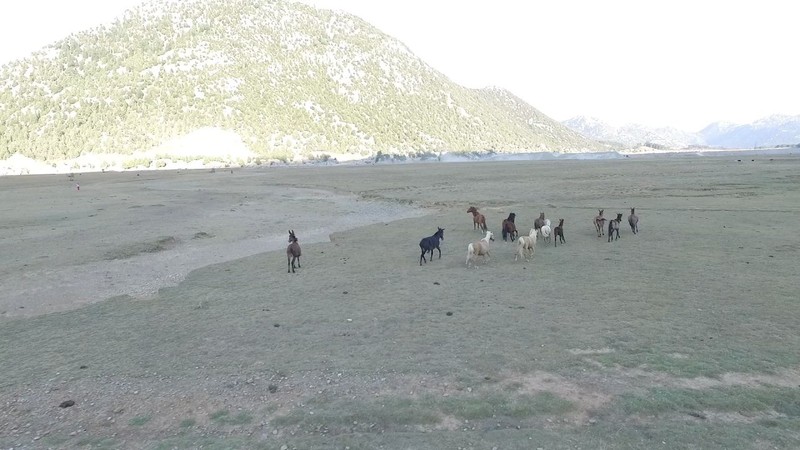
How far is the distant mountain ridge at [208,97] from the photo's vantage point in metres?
134

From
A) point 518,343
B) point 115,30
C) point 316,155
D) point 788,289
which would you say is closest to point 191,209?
point 518,343

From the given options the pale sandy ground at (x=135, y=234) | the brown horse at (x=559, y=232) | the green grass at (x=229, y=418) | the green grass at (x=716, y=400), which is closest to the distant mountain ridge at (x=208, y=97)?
the pale sandy ground at (x=135, y=234)

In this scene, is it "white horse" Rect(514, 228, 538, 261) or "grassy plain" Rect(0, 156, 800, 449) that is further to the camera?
"white horse" Rect(514, 228, 538, 261)

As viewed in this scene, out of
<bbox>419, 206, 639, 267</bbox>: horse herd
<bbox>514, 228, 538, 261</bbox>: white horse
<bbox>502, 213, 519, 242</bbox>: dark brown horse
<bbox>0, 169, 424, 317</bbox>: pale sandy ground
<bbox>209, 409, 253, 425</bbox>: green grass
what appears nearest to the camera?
<bbox>209, 409, 253, 425</bbox>: green grass

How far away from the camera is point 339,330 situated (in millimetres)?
11039

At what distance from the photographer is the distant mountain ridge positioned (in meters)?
134

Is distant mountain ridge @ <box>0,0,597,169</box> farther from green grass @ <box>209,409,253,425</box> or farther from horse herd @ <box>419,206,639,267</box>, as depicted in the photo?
green grass @ <box>209,409,253,425</box>

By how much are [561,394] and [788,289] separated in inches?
369

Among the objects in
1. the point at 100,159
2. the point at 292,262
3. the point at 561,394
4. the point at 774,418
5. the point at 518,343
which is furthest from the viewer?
the point at 100,159

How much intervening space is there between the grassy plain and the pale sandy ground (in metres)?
0.22

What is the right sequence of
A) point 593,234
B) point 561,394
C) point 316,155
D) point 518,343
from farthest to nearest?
point 316,155 < point 593,234 < point 518,343 < point 561,394

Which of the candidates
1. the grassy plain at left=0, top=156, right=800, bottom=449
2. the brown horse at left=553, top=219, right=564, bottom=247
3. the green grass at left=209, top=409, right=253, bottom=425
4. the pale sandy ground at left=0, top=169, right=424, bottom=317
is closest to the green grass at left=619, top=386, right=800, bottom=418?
the grassy plain at left=0, top=156, right=800, bottom=449

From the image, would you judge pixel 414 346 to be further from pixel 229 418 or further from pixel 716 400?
pixel 716 400

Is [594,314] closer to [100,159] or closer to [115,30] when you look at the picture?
[100,159]
